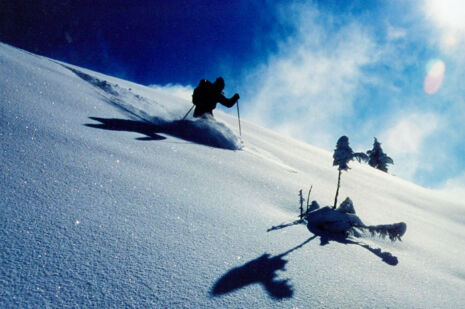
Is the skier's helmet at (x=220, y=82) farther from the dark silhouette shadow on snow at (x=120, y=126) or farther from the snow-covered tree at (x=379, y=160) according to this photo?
the snow-covered tree at (x=379, y=160)

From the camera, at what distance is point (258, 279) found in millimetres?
1762

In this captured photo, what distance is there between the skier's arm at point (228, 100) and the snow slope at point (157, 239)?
5180 mm

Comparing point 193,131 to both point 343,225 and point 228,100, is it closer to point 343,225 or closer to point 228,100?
point 228,100

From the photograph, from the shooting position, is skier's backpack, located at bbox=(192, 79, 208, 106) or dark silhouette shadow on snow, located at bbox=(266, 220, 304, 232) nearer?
dark silhouette shadow on snow, located at bbox=(266, 220, 304, 232)

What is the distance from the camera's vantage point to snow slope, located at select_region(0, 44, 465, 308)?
133 centimetres

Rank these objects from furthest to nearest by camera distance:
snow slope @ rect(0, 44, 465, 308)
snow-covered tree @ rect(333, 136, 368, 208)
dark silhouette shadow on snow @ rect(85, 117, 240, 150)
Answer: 1. dark silhouette shadow on snow @ rect(85, 117, 240, 150)
2. snow-covered tree @ rect(333, 136, 368, 208)
3. snow slope @ rect(0, 44, 465, 308)

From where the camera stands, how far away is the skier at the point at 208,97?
28.7ft

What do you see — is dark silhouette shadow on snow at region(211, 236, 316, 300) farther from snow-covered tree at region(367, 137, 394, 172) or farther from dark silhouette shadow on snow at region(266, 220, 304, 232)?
snow-covered tree at region(367, 137, 394, 172)

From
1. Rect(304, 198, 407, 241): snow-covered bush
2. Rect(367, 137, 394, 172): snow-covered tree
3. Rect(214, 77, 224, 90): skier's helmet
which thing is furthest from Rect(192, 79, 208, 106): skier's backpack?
→ Rect(367, 137, 394, 172): snow-covered tree

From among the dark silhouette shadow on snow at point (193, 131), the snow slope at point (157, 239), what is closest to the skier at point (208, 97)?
the dark silhouette shadow on snow at point (193, 131)

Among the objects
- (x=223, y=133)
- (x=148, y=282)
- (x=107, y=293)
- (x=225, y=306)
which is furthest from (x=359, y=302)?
(x=223, y=133)

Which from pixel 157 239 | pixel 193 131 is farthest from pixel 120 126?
pixel 157 239

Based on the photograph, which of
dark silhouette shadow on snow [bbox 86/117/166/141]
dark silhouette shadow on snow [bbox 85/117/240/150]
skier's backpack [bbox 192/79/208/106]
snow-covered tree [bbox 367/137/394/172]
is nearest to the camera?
dark silhouette shadow on snow [bbox 86/117/166/141]

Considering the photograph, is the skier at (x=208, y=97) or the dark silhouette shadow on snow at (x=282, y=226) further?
the skier at (x=208, y=97)
